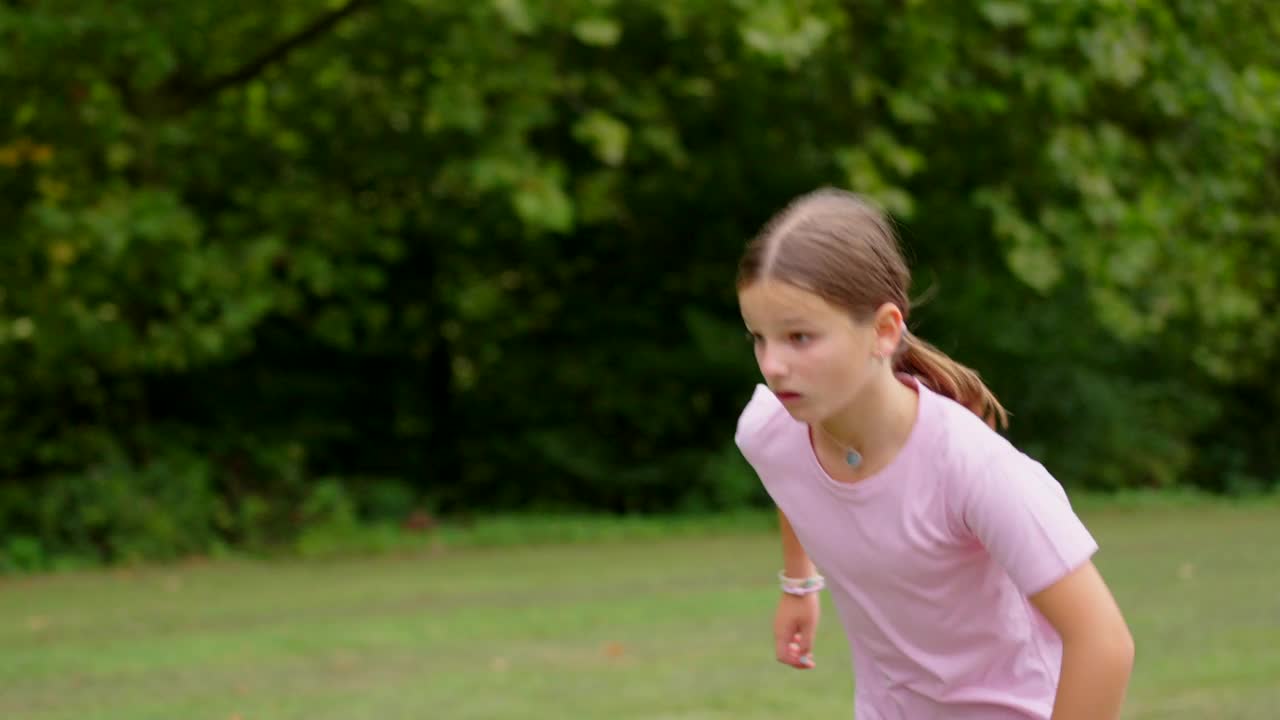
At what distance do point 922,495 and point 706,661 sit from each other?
529 cm

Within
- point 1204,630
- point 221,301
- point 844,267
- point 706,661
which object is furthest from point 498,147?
point 844,267

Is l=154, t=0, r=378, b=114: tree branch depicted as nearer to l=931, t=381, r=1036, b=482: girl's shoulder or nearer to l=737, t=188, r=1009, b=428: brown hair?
l=737, t=188, r=1009, b=428: brown hair

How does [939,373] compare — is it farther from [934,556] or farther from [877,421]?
[934,556]

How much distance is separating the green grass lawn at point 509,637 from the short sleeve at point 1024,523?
402 centimetres

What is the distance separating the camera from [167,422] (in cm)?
1511

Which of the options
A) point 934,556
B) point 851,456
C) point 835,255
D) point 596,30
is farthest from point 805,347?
point 596,30

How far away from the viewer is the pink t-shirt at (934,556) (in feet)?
8.53

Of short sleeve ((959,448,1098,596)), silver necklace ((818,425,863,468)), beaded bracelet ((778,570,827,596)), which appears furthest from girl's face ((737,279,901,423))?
beaded bracelet ((778,570,827,596))

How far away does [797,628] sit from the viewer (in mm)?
3299

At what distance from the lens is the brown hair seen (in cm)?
261

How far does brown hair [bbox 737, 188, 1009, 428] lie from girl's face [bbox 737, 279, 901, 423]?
0.02m

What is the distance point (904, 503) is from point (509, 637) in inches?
249

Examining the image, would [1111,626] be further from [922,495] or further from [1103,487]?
[1103,487]

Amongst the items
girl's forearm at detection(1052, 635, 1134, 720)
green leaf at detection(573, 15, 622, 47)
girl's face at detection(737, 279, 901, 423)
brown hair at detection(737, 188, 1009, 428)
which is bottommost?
girl's forearm at detection(1052, 635, 1134, 720)
